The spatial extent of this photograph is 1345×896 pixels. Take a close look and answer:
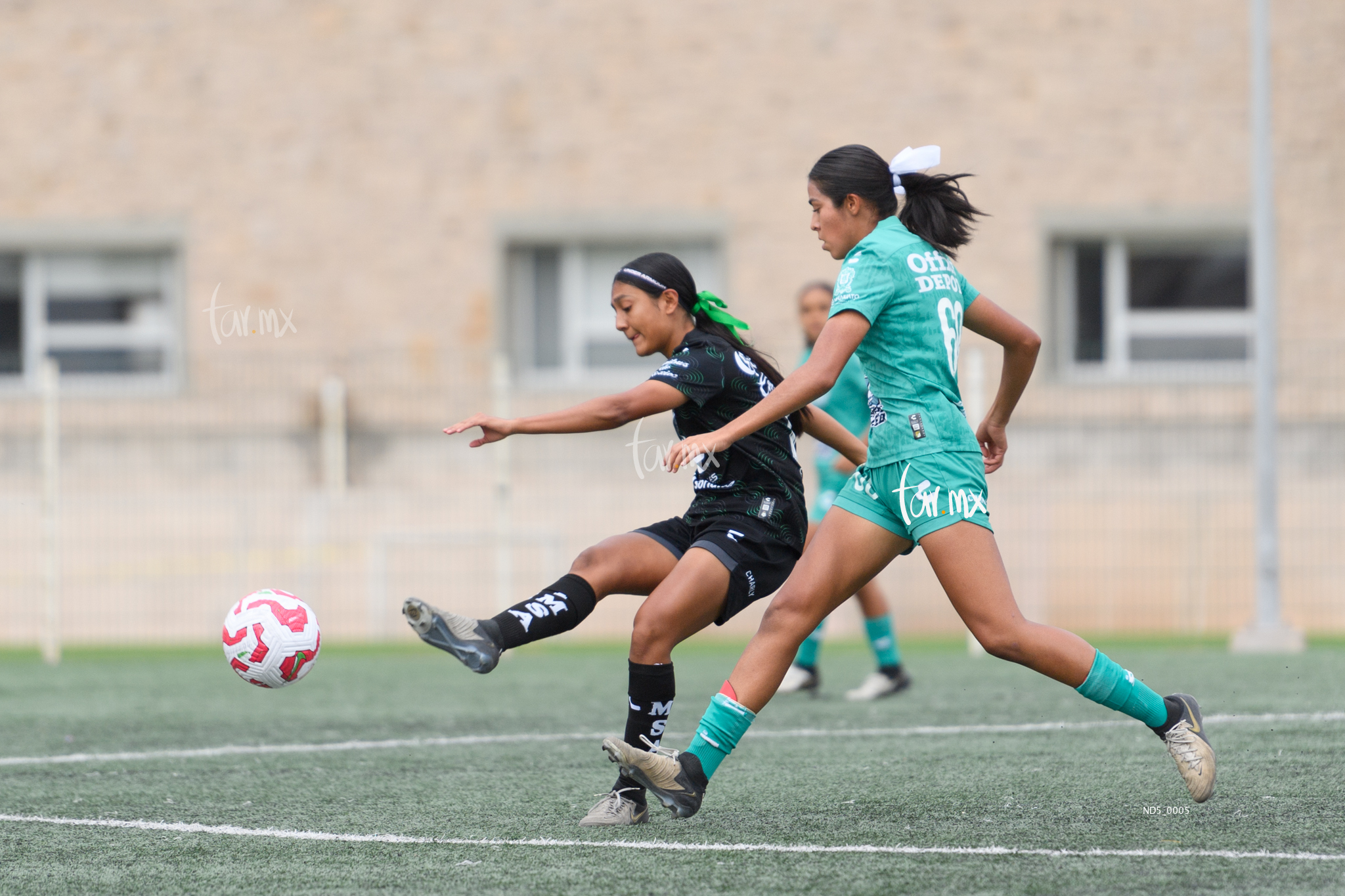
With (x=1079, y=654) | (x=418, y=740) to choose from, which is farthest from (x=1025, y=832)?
(x=418, y=740)

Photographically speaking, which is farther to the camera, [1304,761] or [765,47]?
[765,47]

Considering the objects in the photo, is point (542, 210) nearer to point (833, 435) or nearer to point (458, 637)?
point (833, 435)

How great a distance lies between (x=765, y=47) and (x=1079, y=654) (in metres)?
13.5

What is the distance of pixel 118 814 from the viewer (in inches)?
209

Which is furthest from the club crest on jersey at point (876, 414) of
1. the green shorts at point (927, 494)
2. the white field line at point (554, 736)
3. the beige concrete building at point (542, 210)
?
the beige concrete building at point (542, 210)

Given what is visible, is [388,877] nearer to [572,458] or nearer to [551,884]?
[551,884]

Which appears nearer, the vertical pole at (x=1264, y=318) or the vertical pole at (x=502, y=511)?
the vertical pole at (x=1264, y=318)

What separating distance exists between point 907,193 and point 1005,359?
639mm

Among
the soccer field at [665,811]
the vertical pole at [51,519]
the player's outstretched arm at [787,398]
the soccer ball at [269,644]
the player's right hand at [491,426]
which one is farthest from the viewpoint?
the vertical pole at [51,519]

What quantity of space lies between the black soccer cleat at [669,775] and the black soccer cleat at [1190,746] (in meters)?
1.36

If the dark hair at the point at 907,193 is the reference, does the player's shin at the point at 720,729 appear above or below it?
below

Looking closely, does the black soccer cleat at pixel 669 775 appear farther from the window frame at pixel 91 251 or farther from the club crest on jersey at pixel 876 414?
the window frame at pixel 91 251

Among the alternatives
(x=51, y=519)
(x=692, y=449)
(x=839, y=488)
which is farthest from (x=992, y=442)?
(x=51, y=519)

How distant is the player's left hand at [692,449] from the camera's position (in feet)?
14.4
